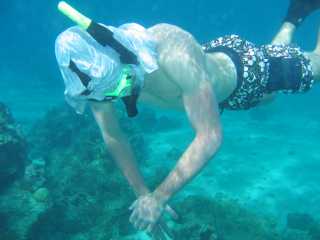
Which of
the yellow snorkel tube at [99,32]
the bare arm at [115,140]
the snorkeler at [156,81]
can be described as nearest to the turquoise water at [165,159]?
the bare arm at [115,140]

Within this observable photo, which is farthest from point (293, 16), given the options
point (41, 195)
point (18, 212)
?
point (18, 212)

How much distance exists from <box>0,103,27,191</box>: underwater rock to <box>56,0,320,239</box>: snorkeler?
4344 mm

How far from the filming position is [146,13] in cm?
4634

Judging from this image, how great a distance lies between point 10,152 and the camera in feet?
27.3

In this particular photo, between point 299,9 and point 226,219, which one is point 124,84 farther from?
point 226,219

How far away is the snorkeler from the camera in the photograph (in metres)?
3.34

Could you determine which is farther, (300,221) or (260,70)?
(300,221)

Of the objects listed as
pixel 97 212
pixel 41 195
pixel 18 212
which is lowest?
pixel 97 212

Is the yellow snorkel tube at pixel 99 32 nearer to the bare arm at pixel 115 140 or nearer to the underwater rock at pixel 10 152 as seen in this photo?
the bare arm at pixel 115 140

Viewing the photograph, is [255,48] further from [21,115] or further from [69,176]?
[21,115]

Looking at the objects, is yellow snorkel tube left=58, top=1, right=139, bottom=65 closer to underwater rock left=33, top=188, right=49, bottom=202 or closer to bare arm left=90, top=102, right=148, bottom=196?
bare arm left=90, top=102, right=148, bottom=196

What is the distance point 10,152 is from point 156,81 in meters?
5.36

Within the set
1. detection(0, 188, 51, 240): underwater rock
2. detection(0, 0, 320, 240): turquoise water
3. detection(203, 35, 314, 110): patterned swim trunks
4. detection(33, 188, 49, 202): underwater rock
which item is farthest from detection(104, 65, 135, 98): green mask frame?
detection(33, 188, 49, 202): underwater rock

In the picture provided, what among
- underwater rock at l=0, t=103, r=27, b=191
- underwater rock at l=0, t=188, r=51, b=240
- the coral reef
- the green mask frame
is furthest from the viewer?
underwater rock at l=0, t=103, r=27, b=191
